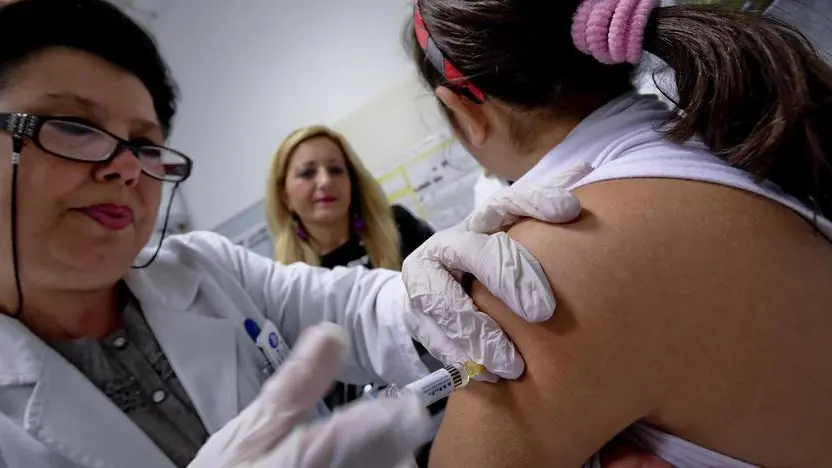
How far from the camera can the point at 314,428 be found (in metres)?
0.46

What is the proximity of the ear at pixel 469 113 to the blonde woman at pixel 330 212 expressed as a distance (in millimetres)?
1045

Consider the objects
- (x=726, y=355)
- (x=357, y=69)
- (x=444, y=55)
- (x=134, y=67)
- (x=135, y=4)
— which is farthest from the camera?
(x=135, y=4)

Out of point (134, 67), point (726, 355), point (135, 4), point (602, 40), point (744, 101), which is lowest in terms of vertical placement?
point (726, 355)

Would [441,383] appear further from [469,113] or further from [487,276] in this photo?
[469,113]

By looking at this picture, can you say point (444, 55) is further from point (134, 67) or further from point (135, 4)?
point (135, 4)

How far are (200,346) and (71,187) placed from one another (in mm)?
330

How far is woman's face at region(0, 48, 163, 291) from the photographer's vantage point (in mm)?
742

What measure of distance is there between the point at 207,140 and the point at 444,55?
98.7 inches

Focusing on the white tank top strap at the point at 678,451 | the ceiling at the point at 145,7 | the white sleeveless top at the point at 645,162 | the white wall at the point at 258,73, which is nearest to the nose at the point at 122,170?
the white sleeveless top at the point at 645,162

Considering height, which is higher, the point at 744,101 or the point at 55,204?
the point at 55,204

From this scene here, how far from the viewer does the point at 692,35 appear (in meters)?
0.54

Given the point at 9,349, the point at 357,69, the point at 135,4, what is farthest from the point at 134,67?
the point at 135,4

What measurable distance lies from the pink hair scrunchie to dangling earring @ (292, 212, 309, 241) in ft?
4.90

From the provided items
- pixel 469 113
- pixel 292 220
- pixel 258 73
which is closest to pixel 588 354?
pixel 469 113
